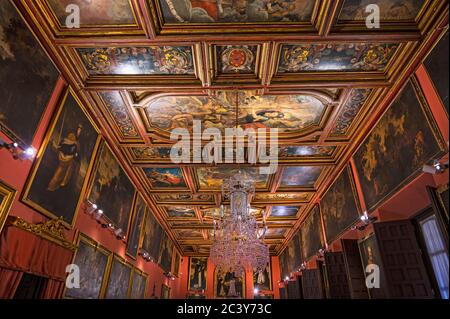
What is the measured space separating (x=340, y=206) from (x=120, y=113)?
8.49 m

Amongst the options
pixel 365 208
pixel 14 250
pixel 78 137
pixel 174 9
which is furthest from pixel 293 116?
pixel 14 250

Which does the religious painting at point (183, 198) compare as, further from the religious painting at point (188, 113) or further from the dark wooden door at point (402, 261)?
the dark wooden door at point (402, 261)

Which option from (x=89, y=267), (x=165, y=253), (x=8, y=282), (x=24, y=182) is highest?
(x=165, y=253)

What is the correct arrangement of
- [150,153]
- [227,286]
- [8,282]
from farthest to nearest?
[227,286] → [150,153] → [8,282]

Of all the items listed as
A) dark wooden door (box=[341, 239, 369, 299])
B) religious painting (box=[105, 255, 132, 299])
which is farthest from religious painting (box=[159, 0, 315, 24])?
religious painting (box=[105, 255, 132, 299])

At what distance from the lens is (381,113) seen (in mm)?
7680

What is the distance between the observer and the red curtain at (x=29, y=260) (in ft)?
15.6

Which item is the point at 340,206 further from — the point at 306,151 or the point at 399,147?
the point at 399,147

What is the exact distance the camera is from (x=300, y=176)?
12.1 meters

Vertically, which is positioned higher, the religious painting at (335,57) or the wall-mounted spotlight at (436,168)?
the religious painting at (335,57)

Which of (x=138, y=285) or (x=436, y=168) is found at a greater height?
(x=436, y=168)

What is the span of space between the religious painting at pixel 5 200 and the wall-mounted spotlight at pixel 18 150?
60 centimetres

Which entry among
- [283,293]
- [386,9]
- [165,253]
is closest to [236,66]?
[386,9]

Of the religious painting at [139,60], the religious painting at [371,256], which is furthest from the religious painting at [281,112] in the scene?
the religious painting at [371,256]
